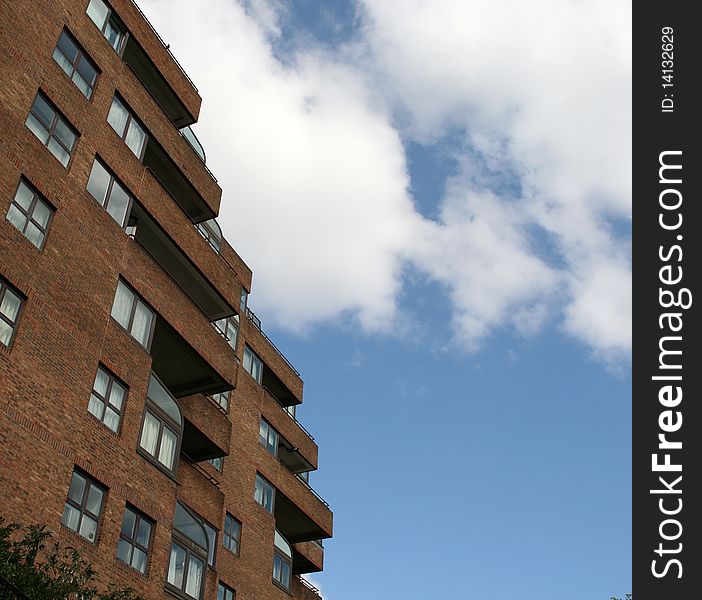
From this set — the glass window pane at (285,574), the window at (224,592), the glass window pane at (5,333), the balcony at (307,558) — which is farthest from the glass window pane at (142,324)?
the balcony at (307,558)

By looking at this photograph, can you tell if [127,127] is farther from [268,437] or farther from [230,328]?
[268,437]

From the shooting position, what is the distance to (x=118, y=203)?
22.4m

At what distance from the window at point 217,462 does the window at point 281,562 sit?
4688mm

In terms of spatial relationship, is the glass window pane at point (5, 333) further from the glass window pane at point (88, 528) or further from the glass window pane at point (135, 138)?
the glass window pane at point (135, 138)

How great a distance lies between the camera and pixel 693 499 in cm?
1605

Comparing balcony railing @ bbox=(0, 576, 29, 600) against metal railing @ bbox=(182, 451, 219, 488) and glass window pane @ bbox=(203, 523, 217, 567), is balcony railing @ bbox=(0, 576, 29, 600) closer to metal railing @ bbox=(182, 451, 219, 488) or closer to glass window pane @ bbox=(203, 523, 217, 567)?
metal railing @ bbox=(182, 451, 219, 488)

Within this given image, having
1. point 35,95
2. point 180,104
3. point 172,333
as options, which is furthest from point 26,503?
point 180,104

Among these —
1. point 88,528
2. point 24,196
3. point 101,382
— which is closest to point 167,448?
point 101,382

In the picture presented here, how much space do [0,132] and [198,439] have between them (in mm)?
12186

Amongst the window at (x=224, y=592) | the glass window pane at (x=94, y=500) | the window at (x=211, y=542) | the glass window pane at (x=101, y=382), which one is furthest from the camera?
the window at (x=224, y=592)

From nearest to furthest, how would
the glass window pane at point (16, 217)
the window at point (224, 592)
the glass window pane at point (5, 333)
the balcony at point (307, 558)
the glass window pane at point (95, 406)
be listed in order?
the glass window pane at point (5, 333) < the glass window pane at point (16, 217) < the glass window pane at point (95, 406) < the window at point (224, 592) < the balcony at point (307, 558)

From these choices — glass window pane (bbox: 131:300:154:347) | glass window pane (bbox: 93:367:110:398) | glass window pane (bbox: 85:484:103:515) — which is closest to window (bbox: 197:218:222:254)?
glass window pane (bbox: 131:300:154:347)

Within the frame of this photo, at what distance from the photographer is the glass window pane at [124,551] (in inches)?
755

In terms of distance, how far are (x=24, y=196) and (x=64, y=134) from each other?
2.67 m
